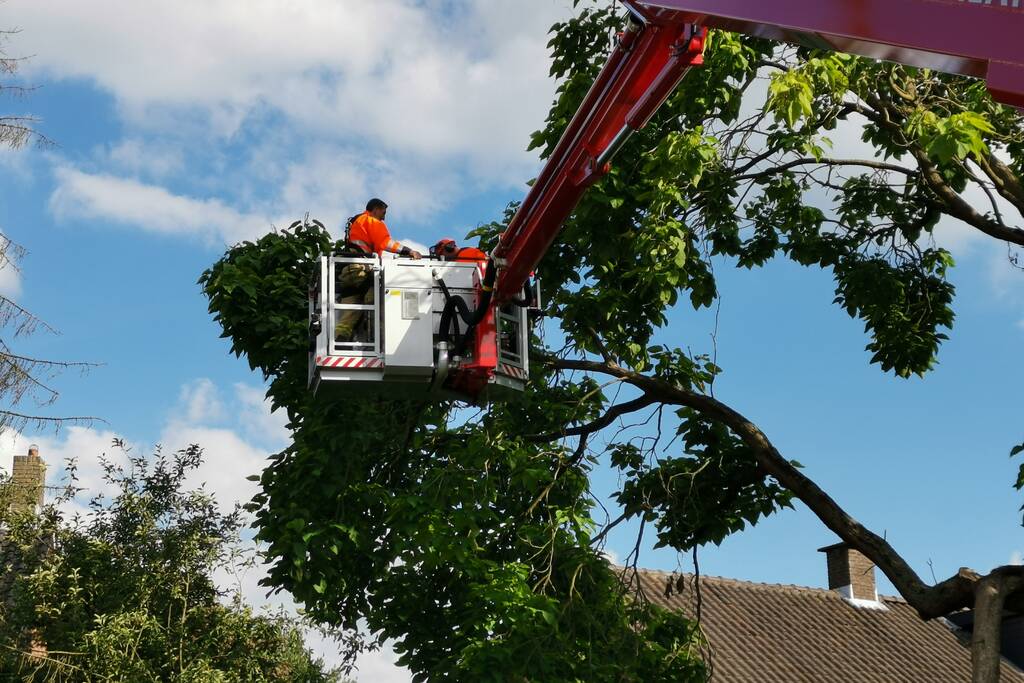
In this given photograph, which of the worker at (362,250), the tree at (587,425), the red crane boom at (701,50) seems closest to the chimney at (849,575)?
the tree at (587,425)

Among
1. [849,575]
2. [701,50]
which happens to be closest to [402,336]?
[701,50]

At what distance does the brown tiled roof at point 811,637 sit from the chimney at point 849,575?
296 millimetres

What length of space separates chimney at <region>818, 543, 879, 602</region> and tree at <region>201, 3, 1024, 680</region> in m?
13.5

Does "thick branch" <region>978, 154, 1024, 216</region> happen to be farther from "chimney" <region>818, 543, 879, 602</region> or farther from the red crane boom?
"chimney" <region>818, 543, 879, 602</region>

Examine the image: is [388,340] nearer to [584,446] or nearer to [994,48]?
[584,446]

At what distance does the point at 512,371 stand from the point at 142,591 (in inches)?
331

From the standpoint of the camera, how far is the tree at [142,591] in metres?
19.1

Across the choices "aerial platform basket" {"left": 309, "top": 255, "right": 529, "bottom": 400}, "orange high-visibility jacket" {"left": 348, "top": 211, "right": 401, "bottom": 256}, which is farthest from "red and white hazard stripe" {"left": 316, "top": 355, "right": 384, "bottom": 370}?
"orange high-visibility jacket" {"left": 348, "top": 211, "right": 401, "bottom": 256}

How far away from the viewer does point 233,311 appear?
620 inches

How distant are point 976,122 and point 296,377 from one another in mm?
7789

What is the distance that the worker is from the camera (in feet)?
42.6

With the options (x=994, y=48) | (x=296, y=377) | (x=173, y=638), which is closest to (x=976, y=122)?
(x=994, y=48)

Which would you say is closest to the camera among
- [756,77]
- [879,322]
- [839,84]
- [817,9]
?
[817,9]

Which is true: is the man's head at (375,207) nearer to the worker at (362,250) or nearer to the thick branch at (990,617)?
the worker at (362,250)
